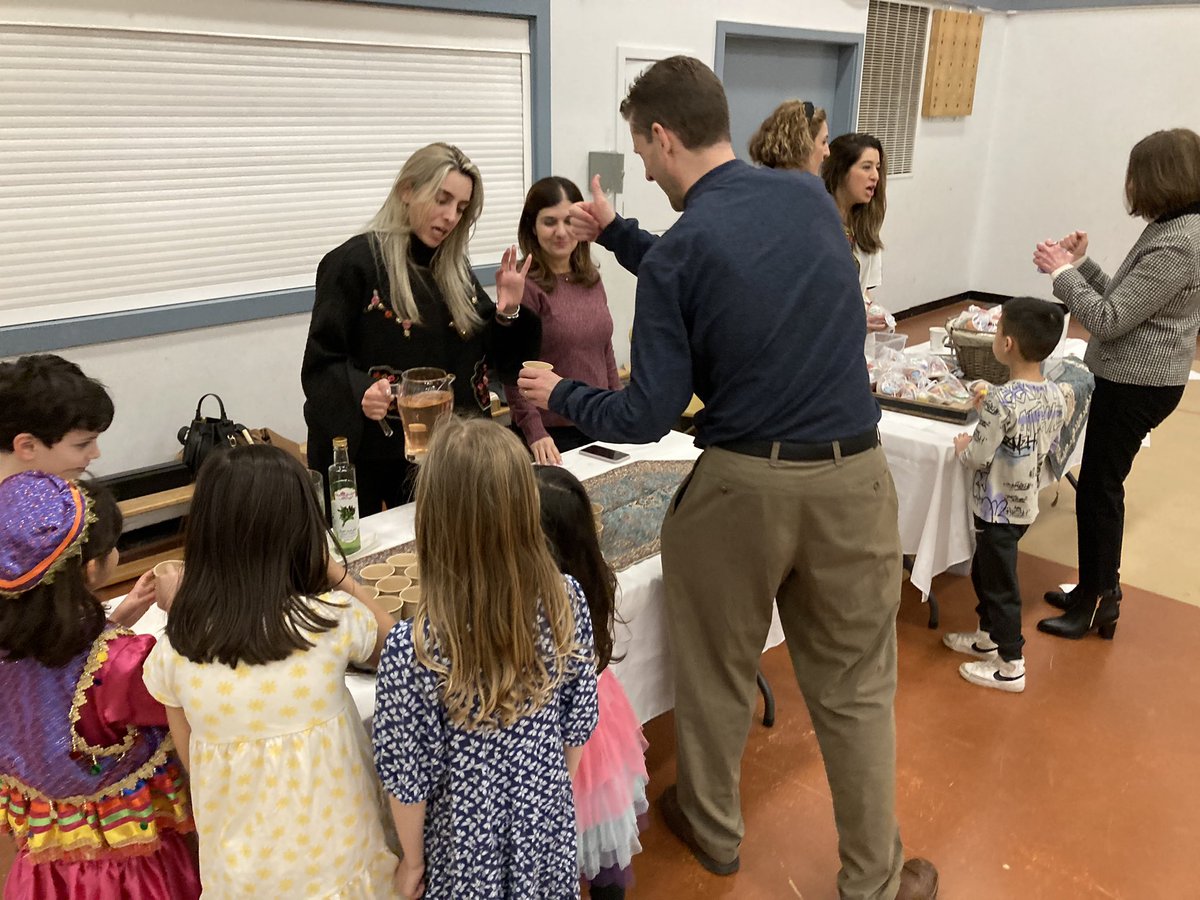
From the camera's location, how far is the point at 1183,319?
2744 millimetres

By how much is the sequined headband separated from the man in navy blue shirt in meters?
0.88

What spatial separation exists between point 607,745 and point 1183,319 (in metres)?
2.33

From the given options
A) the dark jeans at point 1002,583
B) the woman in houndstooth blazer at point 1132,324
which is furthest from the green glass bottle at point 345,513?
the woman in houndstooth blazer at point 1132,324

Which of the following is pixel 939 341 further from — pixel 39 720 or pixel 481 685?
pixel 39 720

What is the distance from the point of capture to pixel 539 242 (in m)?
2.68

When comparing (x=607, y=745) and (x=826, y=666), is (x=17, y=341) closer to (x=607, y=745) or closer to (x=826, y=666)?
(x=607, y=745)

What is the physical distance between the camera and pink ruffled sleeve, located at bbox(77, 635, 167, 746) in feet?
4.20

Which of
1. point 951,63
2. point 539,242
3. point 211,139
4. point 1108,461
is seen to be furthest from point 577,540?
point 951,63

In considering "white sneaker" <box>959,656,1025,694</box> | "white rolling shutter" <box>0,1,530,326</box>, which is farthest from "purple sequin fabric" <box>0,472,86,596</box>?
"white sneaker" <box>959,656,1025,694</box>

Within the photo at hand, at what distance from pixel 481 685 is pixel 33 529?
66 cm

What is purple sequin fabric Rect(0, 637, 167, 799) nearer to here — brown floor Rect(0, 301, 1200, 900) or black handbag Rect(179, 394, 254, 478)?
brown floor Rect(0, 301, 1200, 900)

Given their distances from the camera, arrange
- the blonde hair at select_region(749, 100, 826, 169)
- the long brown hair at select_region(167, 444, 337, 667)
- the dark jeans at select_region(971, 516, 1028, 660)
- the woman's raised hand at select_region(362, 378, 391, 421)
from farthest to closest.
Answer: the blonde hair at select_region(749, 100, 826, 169)
the dark jeans at select_region(971, 516, 1028, 660)
the woman's raised hand at select_region(362, 378, 391, 421)
the long brown hair at select_region(167, 444, 337, 667)

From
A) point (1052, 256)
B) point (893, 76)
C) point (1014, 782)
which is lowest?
point (1014, 782)

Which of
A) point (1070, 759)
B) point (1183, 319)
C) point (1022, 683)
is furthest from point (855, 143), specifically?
point (1070, 759)
